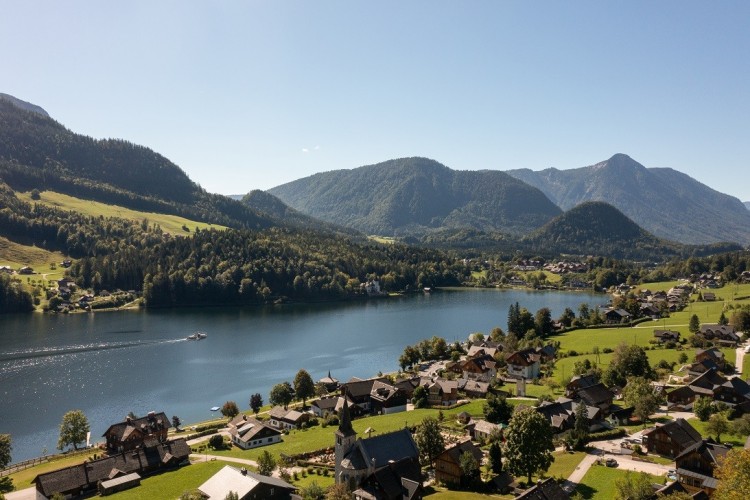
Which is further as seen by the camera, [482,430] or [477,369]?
[477,369]

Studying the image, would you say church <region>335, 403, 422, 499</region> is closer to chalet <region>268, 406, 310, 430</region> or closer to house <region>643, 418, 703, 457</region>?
house <region>643, 418, 703, 457</region>

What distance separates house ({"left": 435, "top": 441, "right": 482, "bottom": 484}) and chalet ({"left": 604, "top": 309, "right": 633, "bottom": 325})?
69.8 metres

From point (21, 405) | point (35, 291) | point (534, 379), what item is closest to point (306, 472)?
point (534, 379)

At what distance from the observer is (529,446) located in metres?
37.3

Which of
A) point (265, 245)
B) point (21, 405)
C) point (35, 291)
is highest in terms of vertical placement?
point (265, 245)

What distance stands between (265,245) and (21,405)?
113243 mm

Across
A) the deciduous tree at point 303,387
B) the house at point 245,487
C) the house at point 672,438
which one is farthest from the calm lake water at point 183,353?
the house at point 672,438

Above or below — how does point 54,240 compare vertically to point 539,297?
above

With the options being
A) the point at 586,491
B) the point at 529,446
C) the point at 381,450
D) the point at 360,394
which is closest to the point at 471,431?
the point at 529,446

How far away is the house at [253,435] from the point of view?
2082 inches

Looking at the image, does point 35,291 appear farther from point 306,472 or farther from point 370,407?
point 306,472

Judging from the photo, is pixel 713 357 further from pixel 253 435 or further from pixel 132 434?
pixel 132 434

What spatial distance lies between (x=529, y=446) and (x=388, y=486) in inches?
398

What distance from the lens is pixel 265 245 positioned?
180 m
